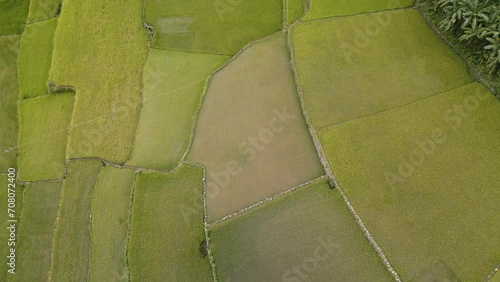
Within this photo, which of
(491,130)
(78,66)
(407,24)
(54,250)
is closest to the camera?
(491,130)

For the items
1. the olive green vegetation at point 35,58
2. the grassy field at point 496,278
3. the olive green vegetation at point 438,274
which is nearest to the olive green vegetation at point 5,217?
the olive green vegetation at point 35,58

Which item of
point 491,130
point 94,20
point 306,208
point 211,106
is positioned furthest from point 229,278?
point 94,20

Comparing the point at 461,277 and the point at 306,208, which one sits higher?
the point at 306,208

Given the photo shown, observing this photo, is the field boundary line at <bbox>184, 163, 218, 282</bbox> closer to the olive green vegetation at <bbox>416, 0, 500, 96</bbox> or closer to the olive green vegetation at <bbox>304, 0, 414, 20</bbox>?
the olive green vegetation at <bbox>304, 0, 414, 20</bbox>

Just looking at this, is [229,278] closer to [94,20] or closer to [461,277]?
[461,277]

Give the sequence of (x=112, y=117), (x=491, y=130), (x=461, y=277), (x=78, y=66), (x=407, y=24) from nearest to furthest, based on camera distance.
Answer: (x=461, y=277) < (x=491, y=130) < (x=407, y=24) < (x=112, y=117) < (x=78, y=66)

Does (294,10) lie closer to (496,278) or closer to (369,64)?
(369,64)

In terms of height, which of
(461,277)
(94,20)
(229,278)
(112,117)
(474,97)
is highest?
(94,20)

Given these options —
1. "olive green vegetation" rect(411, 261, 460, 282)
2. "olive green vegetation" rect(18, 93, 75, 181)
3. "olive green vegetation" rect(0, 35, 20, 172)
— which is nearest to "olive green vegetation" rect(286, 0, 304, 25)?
"olive green vegetation" rect(18, 93, 75, 181)

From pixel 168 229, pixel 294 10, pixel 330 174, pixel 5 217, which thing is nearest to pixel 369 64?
pixel 294 10
